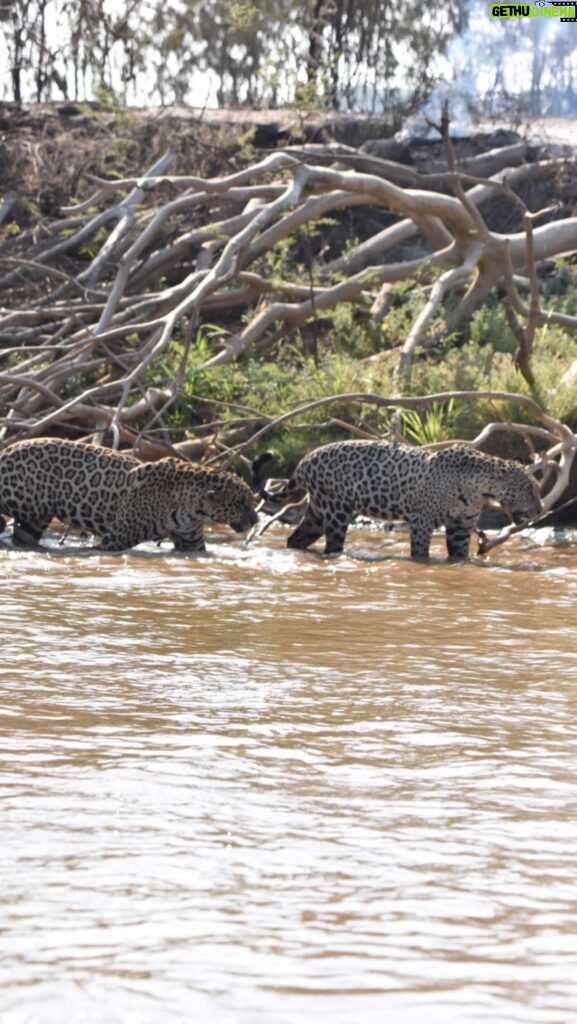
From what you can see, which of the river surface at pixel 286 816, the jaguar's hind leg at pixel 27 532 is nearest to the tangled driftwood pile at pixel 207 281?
the jaguar's hind leg at pixel 27 532

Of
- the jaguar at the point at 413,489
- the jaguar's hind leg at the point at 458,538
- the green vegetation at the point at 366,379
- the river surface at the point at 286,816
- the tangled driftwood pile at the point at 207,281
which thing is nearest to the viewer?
the river surface at the point at 286,816

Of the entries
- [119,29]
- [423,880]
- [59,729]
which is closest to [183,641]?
[59,729]

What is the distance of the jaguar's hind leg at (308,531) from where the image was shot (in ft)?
35.8

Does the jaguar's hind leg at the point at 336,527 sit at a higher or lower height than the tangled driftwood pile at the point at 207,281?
lower

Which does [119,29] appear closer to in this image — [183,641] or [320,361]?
[320,361]

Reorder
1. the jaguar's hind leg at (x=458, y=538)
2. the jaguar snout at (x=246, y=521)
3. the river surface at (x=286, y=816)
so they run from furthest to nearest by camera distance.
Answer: the jaguar snout at (x=246, y=521)
the jaguar's hind leg at (x=458, y=538)
the river surface at (x=286, y=816)

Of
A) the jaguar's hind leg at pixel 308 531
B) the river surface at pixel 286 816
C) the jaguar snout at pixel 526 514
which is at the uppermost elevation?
the river surface at pixel 286 816

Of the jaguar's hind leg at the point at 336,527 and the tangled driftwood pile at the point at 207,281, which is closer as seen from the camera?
the jaguar's hind leg at the point at 336,527

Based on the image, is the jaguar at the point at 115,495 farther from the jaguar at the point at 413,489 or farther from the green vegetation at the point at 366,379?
the green vegetation at the point at 366,379

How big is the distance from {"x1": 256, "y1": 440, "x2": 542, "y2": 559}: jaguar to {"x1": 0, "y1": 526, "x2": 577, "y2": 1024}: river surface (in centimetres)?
230

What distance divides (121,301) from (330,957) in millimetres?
11613

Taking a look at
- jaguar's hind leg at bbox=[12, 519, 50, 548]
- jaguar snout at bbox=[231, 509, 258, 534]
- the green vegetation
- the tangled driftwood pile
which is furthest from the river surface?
the green vegetation

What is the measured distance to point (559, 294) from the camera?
60.7 feet

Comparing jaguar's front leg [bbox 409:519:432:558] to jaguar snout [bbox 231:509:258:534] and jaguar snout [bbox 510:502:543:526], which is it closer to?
jaguar snout [bbox 510:502:543:526]
